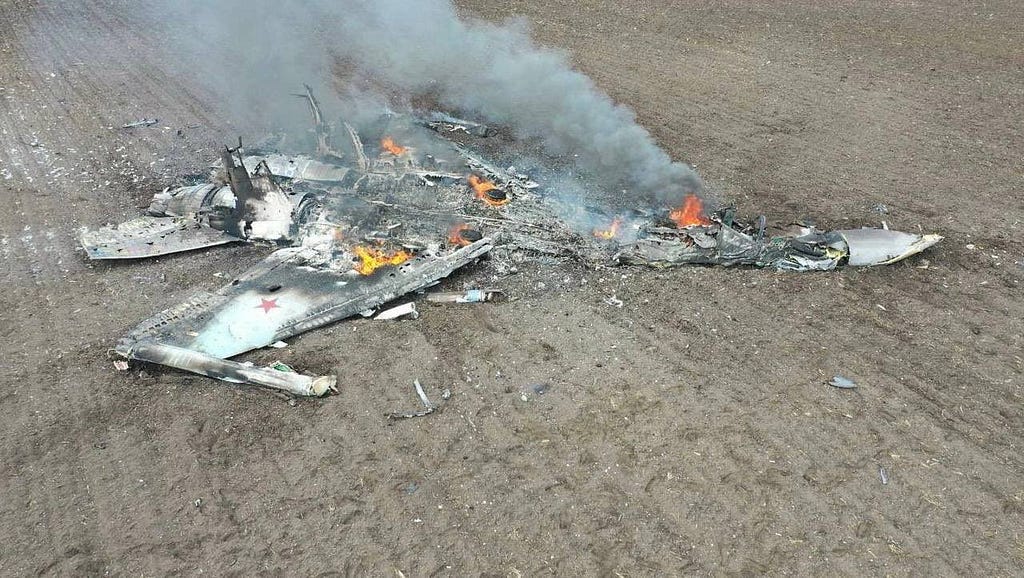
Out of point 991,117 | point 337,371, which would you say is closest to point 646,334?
point 337,371

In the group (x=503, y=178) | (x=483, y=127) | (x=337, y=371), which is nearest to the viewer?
(x=337, y=371)

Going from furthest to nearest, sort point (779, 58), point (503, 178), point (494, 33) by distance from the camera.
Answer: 1. point (494, 33)
2. point (779, 58)
3. point (503, 178)

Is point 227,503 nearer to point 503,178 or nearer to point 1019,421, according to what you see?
point 503,178

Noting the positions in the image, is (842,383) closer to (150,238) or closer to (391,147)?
(391,147)

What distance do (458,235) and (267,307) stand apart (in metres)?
2.88

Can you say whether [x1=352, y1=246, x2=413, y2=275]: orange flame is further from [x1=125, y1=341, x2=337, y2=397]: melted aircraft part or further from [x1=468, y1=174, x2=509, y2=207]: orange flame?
[x1=125, y1=341, x2=337, y2=397]: melted aircraft part

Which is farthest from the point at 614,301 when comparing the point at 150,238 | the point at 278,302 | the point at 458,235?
the point at 150,238

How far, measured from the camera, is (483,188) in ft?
32.9

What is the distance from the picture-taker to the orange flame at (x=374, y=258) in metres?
8.27

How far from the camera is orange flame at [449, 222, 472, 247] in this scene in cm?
880

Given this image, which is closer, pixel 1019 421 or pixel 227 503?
pixel 227 503

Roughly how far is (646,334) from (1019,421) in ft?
13.1

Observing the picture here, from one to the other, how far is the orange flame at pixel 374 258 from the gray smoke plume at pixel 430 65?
14.0 ft

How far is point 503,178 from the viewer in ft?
33.9
